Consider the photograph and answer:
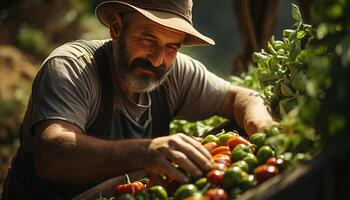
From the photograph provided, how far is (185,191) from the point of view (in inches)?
83.1

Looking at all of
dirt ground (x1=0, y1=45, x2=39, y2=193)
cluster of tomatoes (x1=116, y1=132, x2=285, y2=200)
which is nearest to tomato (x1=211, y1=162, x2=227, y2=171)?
cluster of tomatoes (x1=116, y1=132, x2=285, y2=200)

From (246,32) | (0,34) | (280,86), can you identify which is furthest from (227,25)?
(280,86)

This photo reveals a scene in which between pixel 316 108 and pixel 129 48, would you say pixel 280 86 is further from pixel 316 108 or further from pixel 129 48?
pixel 316 108

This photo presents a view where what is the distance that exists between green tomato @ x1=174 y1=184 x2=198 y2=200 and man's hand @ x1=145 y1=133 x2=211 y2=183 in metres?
0.05

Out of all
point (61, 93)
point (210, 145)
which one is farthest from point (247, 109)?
point (61, 93)

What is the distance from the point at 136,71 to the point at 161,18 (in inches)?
13.3

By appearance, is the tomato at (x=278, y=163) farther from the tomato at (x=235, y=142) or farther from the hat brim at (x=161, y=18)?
the hat brim at (x=161, y=18)

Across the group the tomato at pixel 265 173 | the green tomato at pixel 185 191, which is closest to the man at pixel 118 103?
the green tomato at pixel 185 191

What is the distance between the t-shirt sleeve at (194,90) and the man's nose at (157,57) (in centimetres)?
52

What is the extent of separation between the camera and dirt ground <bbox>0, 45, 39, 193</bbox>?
7.96 metres

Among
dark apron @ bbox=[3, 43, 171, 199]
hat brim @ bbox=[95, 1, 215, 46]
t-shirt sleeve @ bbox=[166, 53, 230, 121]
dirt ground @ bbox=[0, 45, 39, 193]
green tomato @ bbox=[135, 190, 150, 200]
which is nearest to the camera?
Answer: green tomato @ bbox=[135, 190, 150, 200]

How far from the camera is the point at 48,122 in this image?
109 inches

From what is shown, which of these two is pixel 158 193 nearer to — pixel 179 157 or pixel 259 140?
pixel 179 157

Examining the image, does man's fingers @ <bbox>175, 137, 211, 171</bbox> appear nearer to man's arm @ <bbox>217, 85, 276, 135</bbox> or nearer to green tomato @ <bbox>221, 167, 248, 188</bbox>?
green tomato @ <bbox>221, 167, 248, 188</bbox>
